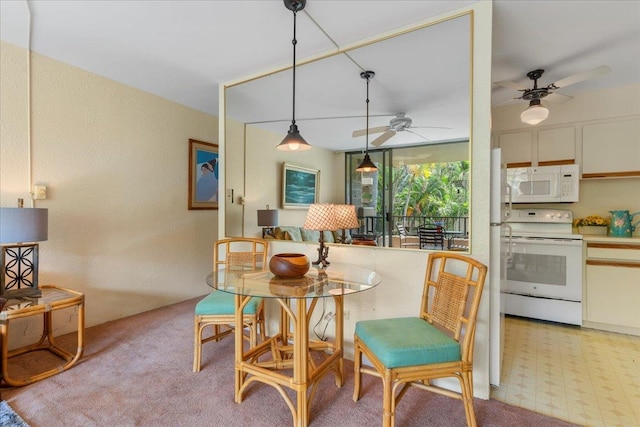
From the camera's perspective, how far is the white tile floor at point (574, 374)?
5.71 feet

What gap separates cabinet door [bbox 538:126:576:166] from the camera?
3.21m

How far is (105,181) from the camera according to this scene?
3.02 meters

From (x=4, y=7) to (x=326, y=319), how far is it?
122 inches

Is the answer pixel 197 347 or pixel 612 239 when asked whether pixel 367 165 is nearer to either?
pixel 197 347

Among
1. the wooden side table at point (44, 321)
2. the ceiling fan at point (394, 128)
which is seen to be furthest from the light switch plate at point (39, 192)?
the ceiling fan at point (394, 128)

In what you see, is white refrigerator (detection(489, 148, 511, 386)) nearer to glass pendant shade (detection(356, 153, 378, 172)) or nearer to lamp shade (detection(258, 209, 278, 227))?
glass pendant shade (detection(356, 153, 378, 172))

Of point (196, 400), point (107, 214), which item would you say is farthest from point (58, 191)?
point (196, 400)

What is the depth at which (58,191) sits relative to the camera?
2682 millimetres

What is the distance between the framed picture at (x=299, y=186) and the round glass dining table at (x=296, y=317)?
2.12 feet

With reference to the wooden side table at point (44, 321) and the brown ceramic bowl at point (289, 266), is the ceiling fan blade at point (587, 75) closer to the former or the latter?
the brown ceramic bowl at point (289, 266)

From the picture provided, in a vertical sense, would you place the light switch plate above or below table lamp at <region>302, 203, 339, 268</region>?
above

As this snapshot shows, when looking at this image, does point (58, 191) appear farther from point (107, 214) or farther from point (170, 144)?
point (170, 144)

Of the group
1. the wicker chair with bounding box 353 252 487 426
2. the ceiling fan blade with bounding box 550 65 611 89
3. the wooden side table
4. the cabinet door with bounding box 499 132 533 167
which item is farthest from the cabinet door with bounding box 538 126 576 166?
the wooden side table

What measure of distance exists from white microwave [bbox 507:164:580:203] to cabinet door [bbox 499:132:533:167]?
0.34 feet
